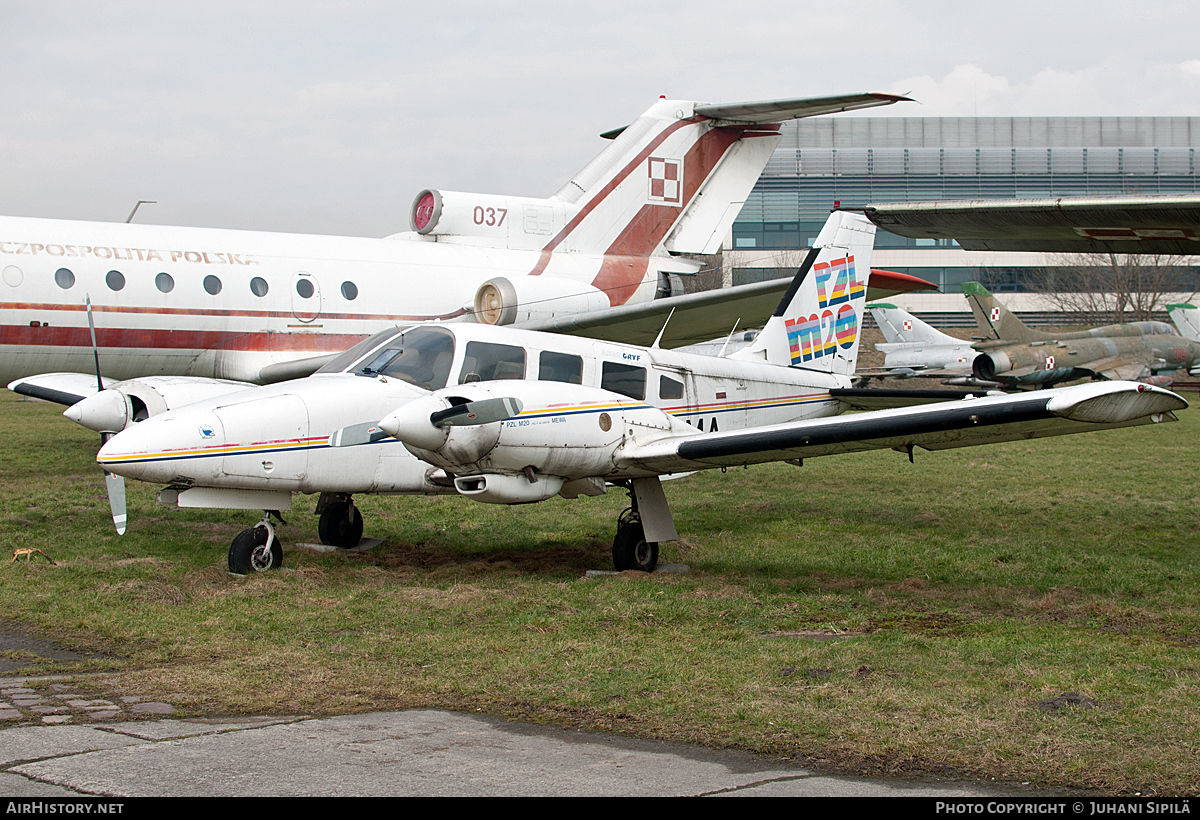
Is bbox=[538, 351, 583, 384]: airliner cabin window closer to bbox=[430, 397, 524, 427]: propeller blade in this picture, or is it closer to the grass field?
bbox=[430, 397, 524, 427]: propeller blade

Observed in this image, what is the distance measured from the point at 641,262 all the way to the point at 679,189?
1.61 metres

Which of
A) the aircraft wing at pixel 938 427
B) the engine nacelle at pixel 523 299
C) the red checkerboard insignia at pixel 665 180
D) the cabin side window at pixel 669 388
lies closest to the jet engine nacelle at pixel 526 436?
the aircraft wing at pixel 938 427

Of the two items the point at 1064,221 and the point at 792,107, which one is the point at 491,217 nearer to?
the point at 792,107

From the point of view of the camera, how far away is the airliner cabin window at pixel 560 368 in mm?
9617

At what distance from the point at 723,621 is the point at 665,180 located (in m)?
14.0

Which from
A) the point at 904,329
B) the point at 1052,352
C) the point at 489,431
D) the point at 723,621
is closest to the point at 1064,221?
the point at 723,621

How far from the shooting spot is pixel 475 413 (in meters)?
8.32

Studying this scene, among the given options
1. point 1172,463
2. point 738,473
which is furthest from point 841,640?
point 1172,463

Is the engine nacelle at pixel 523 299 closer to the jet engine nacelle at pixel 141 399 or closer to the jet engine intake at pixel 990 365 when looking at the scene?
the jet engine nacelle at pixel 141 399

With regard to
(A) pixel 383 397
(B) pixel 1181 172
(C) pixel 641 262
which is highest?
(B) pixel 1181 172

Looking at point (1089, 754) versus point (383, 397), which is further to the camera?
point (383, 397)

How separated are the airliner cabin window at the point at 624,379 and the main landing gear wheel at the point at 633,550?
1.35m
